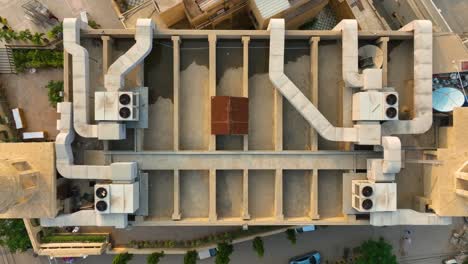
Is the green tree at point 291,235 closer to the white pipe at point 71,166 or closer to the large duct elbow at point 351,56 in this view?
the large duct elbow at point 351,56

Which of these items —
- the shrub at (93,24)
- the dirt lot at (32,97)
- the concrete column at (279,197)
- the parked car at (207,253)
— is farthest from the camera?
the parked car at (207,253)

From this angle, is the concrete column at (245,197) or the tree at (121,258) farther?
the tree at (121,258)

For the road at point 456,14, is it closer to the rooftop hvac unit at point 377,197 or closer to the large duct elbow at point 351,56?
the large duct elbow at point 351,56

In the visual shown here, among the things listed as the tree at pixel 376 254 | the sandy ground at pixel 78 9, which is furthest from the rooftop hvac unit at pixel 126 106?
the tree at pixel 376 254

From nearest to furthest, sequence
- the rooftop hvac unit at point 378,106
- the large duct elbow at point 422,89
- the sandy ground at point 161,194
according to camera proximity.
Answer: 1. the rooftop hvac unit at point 378,106
2. the large duct elbow at point 422,89
3. the sandy ground at point 161,194

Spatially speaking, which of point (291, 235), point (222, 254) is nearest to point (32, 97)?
point (222, 254)

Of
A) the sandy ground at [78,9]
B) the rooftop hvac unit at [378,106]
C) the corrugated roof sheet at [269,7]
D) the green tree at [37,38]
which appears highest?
the sandy ground at [78,9]

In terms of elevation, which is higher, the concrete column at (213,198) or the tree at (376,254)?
the concrete column at (213,198)
